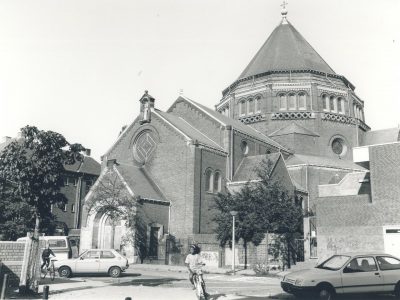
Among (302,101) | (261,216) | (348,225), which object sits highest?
(302,101)

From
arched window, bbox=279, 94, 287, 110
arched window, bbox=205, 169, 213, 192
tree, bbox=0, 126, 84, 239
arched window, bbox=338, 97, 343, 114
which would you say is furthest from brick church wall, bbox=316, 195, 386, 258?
arched window, bbox=338, 97, 343, 114

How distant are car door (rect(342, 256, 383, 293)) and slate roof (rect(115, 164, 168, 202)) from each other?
1932cm

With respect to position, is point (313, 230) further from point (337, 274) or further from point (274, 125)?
point (274, 125)

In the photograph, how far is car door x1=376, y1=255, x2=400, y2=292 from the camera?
12.7m

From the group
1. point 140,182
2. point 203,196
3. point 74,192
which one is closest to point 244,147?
point 203,196

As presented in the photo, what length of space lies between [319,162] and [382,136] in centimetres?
1328

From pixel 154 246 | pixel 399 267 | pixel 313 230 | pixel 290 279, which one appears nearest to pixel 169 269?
pixel 154 246

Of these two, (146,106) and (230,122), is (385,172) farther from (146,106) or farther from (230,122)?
(146,106)

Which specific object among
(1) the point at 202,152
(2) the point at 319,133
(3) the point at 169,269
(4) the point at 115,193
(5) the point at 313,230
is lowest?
(3) the point at 169,269

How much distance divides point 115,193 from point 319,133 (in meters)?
25.4

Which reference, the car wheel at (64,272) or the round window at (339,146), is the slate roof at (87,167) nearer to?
the round window at (339,146)

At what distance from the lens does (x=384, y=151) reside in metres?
21.7

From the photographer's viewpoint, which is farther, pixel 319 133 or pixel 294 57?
pixel 294 57

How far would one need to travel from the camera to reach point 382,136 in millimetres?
A: 49938
